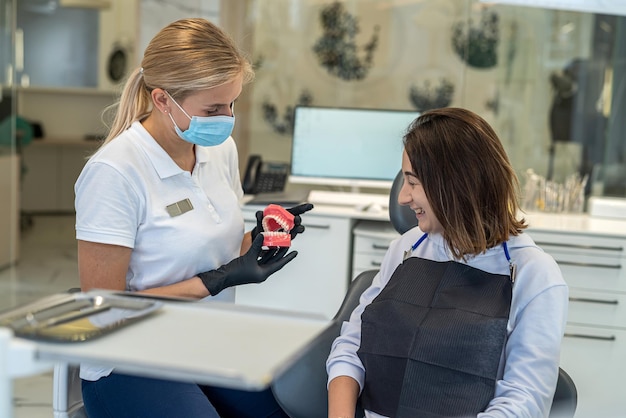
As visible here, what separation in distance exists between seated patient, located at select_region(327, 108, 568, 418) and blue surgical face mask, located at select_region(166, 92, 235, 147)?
530 mm

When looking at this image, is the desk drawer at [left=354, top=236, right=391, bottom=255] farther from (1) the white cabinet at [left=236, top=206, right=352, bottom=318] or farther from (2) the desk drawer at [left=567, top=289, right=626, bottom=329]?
(2) the desk drawer at [left=567, top=289, right=626, bottom=329]

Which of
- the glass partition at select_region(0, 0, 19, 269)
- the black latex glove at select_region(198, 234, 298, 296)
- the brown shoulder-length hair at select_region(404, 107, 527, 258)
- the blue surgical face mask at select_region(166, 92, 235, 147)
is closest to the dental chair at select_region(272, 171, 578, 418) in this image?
the black latex glove at select_region(198, 234, 298, 296)

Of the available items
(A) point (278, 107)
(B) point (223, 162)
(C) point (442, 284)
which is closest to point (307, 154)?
(A) point (278, 107)

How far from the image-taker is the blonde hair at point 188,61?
1.97 metres

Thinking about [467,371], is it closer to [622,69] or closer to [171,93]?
[171,93]

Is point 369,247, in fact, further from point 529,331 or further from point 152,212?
point 529,331

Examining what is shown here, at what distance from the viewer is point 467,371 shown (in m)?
1.65

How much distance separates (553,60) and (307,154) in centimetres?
162

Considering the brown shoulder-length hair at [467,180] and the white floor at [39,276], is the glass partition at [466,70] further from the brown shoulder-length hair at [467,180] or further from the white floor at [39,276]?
the brown shoulder-length hair at [467,180]

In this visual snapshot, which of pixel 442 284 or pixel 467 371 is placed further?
pixel 442 284

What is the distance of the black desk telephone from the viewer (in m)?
4.18

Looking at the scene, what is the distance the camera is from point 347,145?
417cm

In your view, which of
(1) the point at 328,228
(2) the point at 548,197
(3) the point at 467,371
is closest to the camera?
(3) the point at 467,371

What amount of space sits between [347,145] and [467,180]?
8.04ft
